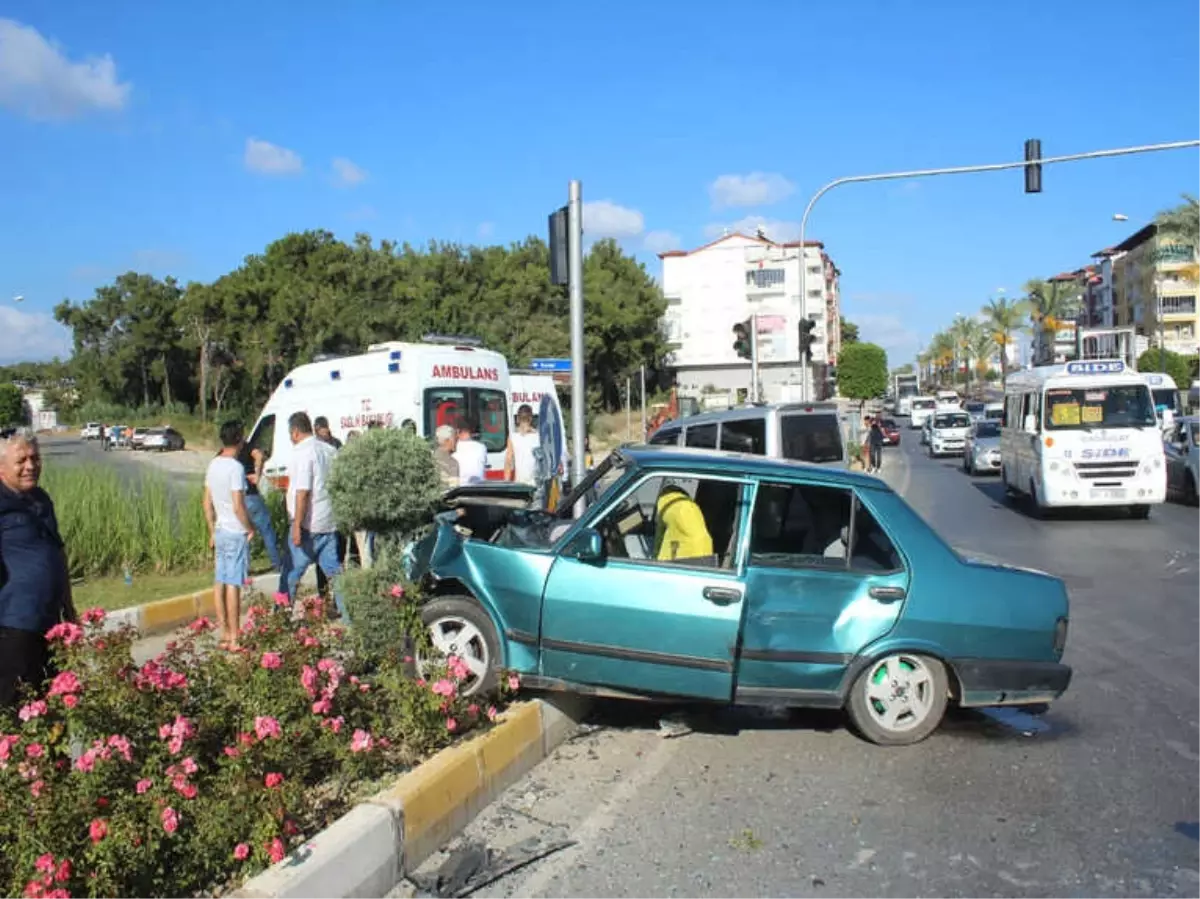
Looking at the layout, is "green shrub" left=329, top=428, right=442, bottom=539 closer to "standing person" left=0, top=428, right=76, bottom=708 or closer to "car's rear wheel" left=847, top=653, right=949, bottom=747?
"standing person" left=0, top=428, right=76, bottom=708

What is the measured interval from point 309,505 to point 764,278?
89546 mm

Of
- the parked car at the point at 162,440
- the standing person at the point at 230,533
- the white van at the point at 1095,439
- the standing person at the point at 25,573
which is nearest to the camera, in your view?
the standing person at the point at 25,573

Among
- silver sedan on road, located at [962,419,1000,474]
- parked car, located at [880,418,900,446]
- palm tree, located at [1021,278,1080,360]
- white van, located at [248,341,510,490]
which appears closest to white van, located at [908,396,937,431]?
parked car, located at [880,418,900,446]

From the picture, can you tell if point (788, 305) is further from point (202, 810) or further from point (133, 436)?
point (202, 810)

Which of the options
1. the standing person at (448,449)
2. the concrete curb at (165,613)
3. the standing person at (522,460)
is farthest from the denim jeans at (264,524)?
the standing person at (522,460)

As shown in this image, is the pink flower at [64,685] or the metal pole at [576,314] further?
the metal pole at [576,314]

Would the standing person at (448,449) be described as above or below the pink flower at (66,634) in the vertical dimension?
above

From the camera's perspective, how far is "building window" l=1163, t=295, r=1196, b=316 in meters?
91.0

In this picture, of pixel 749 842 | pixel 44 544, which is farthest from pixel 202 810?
pixel 749 842

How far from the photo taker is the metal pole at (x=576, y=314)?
8.51 meters

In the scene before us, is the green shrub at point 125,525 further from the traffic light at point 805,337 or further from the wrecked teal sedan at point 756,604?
the traffic light at point 805,337

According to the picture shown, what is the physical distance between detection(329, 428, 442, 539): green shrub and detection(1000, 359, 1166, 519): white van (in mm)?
13530

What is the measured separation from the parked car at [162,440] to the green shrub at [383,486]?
45.7 m

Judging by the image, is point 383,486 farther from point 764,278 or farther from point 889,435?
point 764,278
